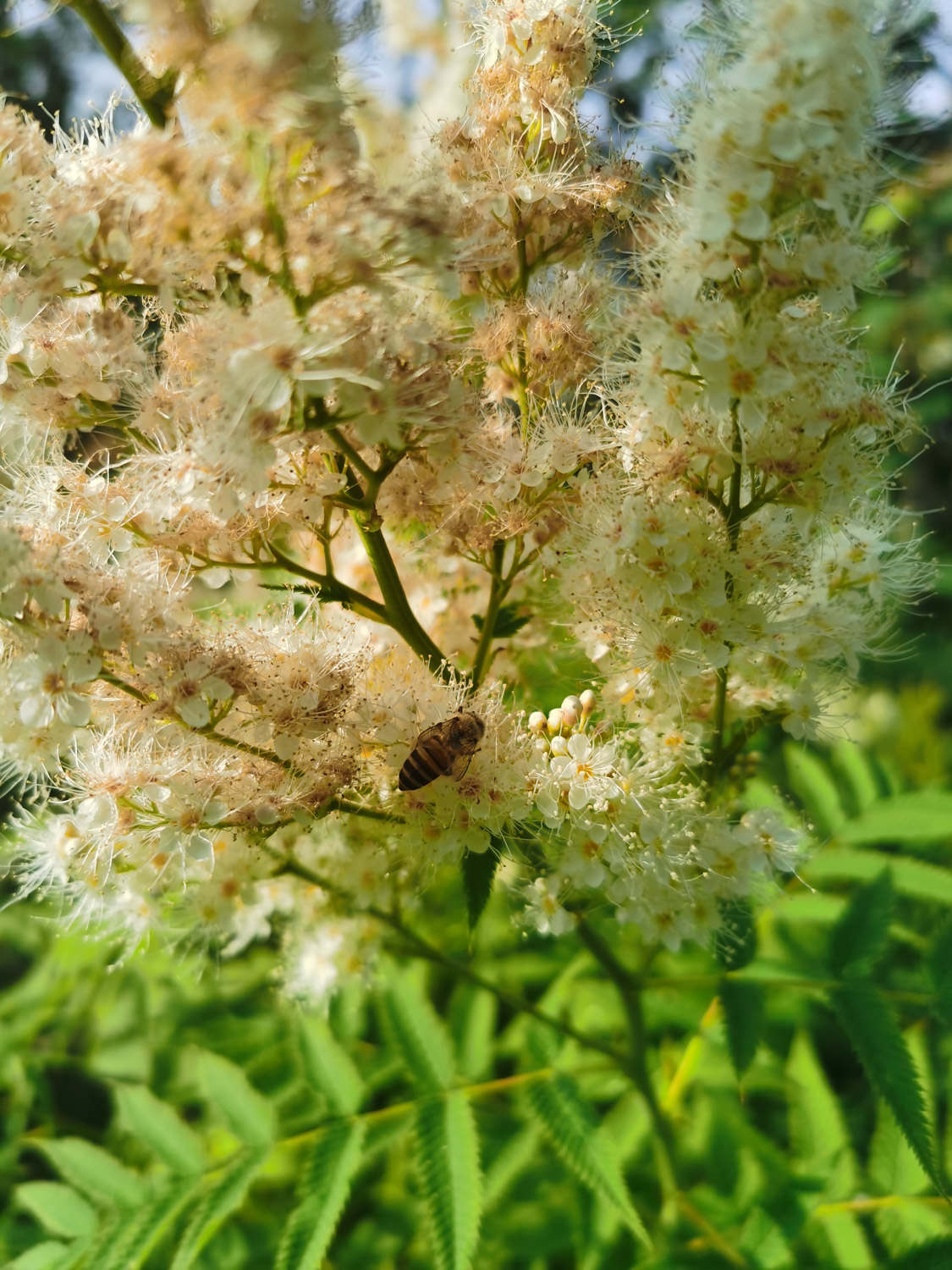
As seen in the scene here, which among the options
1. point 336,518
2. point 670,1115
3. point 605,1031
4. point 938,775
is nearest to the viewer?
point 336,518

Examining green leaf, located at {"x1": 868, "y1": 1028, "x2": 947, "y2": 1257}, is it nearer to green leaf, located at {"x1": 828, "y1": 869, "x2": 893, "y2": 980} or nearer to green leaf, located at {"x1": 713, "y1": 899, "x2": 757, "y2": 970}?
green leaf, located at {"x1": 828, "y1": 869, "x2": 893, "y2": 980}

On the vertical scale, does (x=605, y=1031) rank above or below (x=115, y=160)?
below

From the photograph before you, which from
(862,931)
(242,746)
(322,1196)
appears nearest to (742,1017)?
(862,931)

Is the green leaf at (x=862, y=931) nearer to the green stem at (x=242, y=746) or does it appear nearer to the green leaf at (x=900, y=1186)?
the green leaf at (x=900, y=1186)

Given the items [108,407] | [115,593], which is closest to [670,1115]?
[115,593]

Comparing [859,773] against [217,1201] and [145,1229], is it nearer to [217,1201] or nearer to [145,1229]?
[217,1201]

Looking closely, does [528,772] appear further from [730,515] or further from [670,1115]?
[670,1115]
